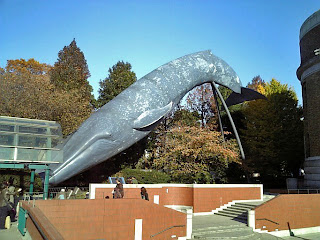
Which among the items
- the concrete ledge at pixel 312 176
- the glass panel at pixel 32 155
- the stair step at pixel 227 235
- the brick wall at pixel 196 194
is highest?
the glass panel at pixel 32 155

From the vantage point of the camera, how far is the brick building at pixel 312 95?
20844 millimetres

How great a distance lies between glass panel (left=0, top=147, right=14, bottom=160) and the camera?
12.1 meters

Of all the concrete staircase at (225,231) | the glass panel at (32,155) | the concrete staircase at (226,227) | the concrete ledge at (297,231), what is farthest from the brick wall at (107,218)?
the concrete ledge at (297,231)

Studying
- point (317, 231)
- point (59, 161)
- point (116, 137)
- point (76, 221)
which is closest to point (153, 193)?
point (116, 137)


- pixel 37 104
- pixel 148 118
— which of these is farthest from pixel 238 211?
pixel 37 104

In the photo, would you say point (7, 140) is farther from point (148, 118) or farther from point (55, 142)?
point (148, 118)

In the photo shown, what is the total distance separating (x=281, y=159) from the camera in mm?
27891

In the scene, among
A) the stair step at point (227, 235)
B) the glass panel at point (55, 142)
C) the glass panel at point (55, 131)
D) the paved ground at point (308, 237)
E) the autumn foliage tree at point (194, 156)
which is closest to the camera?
the stair step at point (227, 235)

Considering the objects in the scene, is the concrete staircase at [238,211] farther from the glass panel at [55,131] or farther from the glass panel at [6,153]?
the glass panel at [6,153]

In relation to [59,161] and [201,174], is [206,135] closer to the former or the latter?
[201,174]

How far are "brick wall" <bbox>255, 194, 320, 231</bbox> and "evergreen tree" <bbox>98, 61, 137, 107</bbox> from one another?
17.1m

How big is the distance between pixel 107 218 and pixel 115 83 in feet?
60.8

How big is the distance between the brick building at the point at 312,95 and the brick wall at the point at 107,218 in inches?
509

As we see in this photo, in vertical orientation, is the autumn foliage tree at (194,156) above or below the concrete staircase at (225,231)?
above
